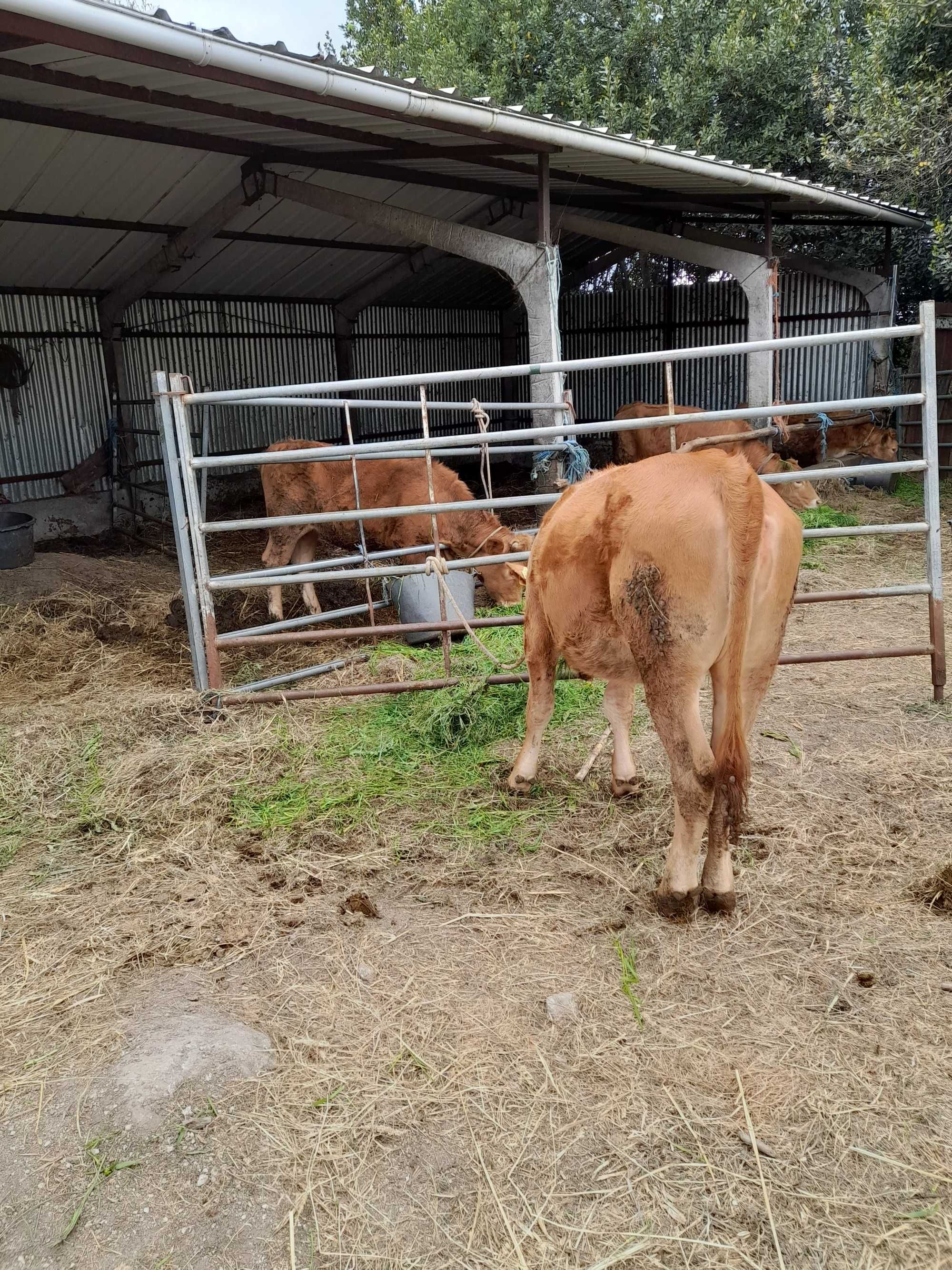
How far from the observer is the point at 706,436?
1266 cm

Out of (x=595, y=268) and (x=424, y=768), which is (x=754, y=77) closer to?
(x=595, y=268)

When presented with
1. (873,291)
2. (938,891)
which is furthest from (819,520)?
(938,891)

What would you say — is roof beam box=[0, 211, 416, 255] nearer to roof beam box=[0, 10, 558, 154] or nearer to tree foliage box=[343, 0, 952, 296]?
roof beam box=[0, 10, 558, 154]

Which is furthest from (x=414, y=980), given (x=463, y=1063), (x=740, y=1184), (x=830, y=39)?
(x=830, y=39)

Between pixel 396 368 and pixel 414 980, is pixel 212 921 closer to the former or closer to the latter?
pixel 414 980

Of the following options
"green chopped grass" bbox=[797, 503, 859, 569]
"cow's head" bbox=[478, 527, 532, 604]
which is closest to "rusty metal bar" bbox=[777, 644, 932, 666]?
"cow's head" bbox=[478, 527, 532, 604]

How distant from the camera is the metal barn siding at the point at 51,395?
11453mm

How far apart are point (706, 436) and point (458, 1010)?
11.1 meters

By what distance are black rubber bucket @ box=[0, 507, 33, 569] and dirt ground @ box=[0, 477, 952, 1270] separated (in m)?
4.72

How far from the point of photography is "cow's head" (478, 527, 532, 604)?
23.6 ft

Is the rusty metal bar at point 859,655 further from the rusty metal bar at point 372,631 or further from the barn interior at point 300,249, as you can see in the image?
the barn interior at point 300,249

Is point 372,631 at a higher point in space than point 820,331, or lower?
lower

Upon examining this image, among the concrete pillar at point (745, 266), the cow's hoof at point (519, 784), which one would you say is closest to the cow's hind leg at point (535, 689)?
the cow's hoof at point (519, 784)

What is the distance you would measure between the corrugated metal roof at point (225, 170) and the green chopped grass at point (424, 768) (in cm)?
409
